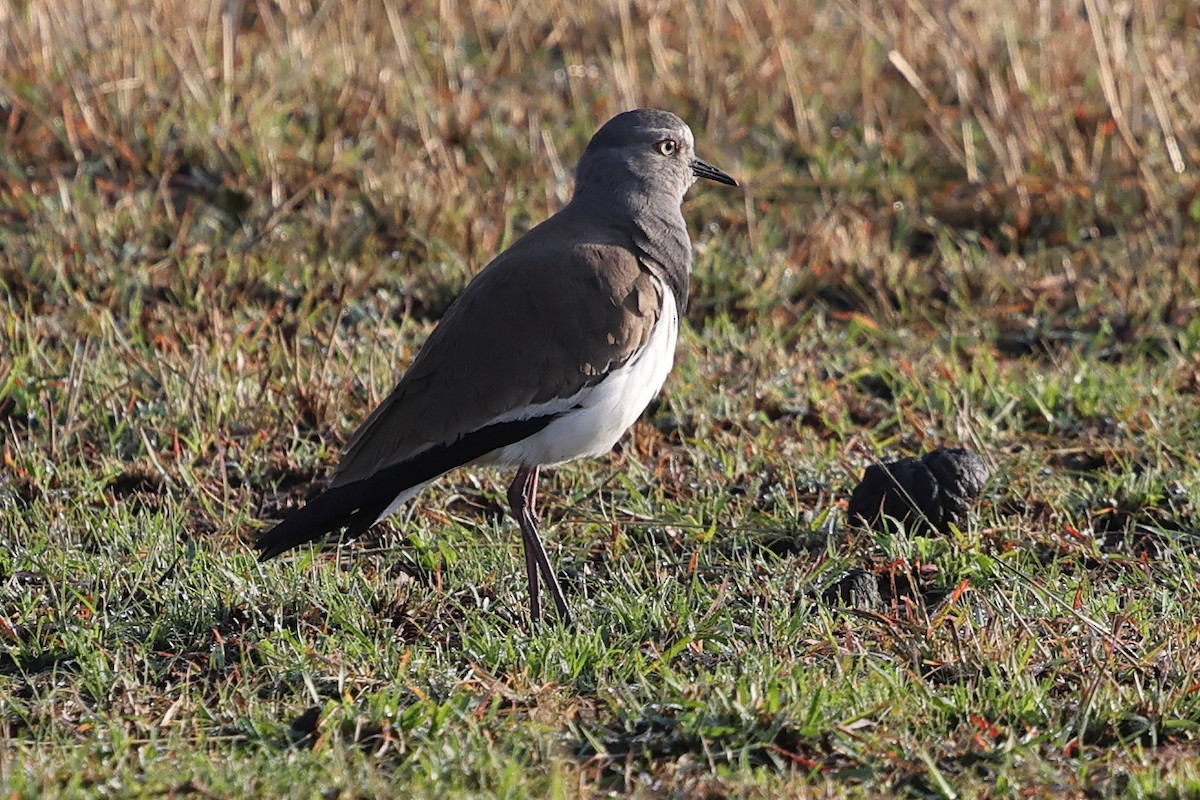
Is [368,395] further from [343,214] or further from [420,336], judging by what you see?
[343,214]

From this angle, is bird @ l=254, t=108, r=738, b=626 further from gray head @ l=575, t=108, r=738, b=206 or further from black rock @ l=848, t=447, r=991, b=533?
black rock @ l=848, t=447, r=991, b=533

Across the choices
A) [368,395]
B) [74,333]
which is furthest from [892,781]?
[74,333]

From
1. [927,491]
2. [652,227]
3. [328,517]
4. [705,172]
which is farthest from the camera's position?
[705,172]

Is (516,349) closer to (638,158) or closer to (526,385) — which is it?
(526,385)

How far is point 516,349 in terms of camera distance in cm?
426

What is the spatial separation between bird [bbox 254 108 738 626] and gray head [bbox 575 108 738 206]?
0.41m

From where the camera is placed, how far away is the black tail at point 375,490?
13.1 ft

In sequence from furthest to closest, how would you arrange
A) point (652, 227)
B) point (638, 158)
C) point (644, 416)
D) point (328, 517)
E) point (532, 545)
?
point (644, 416), point (638, 158), point (652, 227), point (532, 545), point (328, 517)

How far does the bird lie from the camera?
13.6 ft

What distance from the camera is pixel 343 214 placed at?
657cm

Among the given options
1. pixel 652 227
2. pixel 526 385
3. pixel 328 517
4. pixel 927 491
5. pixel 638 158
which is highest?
pixel 638 158

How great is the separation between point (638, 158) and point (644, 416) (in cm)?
97

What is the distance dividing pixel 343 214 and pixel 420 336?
93cm

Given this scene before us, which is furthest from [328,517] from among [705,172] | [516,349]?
[705,172]
